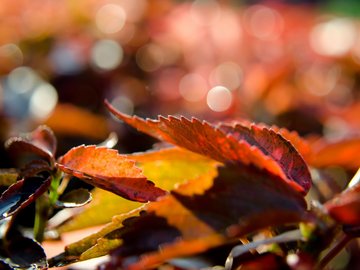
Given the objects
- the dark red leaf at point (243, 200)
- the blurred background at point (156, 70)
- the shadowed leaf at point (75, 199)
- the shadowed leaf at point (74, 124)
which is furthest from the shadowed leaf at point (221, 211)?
the shadowed leaf at point (74, 124)

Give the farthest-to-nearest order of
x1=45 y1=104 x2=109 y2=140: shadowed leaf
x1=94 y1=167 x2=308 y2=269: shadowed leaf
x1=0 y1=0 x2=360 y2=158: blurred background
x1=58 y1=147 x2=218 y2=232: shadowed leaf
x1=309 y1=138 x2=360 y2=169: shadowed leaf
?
x1=0 y1=0 x2=360 y2=158: blurred background, x1=45 y1=104 x2=109 y2=140: shadowed leaf, x1=309 y1=138 x2=360 y2=169: shadowed leaf, x1=58 y1=147 x2=218 y2=232: shadowed leaf, x1=94 y1=167 x2=308 y2=269: shadowed leaf

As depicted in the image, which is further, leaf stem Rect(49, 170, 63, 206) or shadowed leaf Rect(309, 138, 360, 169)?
shadowed leaf Rect(309, 138, 360, 169)

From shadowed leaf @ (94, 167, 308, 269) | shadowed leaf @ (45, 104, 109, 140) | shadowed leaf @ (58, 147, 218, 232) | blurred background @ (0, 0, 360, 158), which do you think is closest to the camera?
shadowed leaf @ (94, 167, 308, 269)

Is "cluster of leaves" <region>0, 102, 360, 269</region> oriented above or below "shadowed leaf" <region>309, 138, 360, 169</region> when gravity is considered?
above

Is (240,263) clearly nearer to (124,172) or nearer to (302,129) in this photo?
(124,172)

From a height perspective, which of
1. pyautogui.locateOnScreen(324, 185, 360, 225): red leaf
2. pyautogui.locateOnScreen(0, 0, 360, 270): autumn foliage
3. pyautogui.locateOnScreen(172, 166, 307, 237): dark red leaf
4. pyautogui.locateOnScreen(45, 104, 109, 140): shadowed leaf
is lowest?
pyautogui.locateOnScreen(45, 104, 109, 140): shadowed leaf

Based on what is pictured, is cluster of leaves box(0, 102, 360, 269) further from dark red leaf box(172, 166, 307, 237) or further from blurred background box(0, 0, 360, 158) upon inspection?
blurred background box(0, 0, 360, 158)

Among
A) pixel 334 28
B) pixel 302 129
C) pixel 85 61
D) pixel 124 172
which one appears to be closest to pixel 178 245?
pixel 124 172

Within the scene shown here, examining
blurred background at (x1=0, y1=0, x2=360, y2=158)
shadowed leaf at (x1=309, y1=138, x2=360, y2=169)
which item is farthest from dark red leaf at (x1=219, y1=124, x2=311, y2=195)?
blurred background at (x1=0, y1=0, x2=360, y2=158)

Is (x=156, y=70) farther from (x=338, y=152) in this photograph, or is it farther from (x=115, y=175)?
(x=115, y=175)
